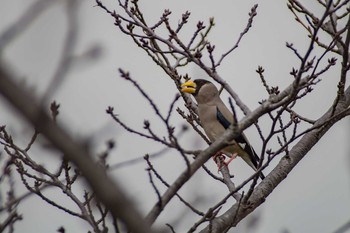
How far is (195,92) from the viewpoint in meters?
8.35

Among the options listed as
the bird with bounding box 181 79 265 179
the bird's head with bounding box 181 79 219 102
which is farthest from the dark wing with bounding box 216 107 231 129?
the bird's head with bounding box 181 79 219 102

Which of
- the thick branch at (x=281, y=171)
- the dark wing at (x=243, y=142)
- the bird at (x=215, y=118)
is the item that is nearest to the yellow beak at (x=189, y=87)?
the bird at (x=215, y=118)

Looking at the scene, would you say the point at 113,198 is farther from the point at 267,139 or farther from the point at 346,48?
the point at 346,48

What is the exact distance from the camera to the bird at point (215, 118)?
758cm

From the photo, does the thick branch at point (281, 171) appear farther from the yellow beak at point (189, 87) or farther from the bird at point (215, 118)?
the yellow beak at point (189, 87)

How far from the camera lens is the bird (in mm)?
7582

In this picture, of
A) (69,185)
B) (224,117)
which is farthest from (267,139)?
(224,117)

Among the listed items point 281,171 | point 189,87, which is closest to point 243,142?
point 189,87

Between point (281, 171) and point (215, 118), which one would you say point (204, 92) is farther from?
Result: point (281, 171)

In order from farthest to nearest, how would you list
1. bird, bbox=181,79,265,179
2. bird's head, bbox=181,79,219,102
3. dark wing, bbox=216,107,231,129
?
bird's head, bbox=181,79,219,102 → dark wing, bbox=216,107,231,129 → bird, bbox=181,79,265,179

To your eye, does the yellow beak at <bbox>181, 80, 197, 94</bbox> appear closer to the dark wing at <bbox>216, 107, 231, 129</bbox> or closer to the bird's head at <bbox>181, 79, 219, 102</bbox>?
the bird's head at <bbox>181, 79, 219, 102</bbox>

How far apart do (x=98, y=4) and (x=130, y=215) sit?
4.39 m

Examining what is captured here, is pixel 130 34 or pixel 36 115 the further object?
pixel 130 34

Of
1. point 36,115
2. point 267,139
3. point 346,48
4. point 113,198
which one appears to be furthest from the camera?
point 346,48
